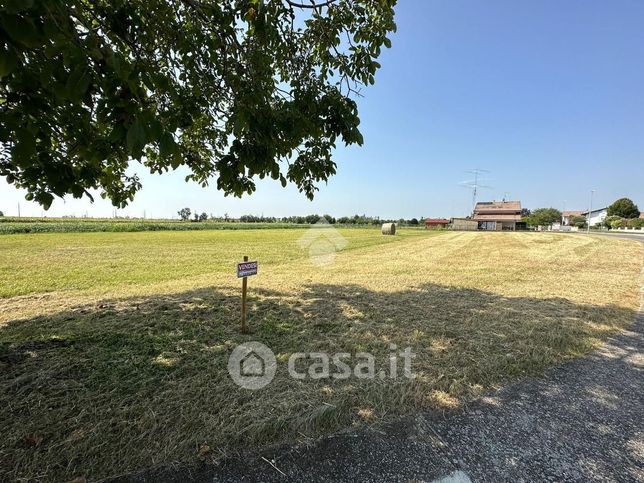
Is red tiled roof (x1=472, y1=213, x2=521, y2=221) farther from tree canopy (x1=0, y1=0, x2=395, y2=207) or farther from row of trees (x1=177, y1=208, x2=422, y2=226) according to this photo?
tree canopy (x1=0, y1=0, x2=395, y2=207)

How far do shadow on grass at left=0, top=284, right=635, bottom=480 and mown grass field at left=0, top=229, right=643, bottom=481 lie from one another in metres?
0.02

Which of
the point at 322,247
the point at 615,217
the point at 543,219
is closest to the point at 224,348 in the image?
the point at 322,247

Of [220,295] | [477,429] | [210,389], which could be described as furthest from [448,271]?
[210,389]

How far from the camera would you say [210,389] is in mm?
2984

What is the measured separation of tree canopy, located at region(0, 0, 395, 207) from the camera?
1699 mm

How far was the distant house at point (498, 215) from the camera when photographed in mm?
72000

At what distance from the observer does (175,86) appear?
361cm

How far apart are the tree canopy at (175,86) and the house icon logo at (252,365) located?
2.01 metres

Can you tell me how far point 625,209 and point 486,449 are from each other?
345 feet

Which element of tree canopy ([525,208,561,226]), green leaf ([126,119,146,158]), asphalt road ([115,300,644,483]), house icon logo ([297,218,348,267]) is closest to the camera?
green leaf ([126,119,146,158])

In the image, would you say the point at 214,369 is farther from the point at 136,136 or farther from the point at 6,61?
the point at 6,61

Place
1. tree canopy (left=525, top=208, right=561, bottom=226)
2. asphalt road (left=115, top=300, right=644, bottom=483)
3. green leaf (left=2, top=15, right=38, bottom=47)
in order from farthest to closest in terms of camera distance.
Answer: tree canopy (left=525, top=208, right=561, bottom=226)
asphalt road (left=115, top=300, right=644, bottom=483)
green leaf (left=2, top=15, right=38, bottom=47)

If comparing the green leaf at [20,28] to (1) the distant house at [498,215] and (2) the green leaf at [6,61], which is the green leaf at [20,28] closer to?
(2) the green leaf at [6,61]
